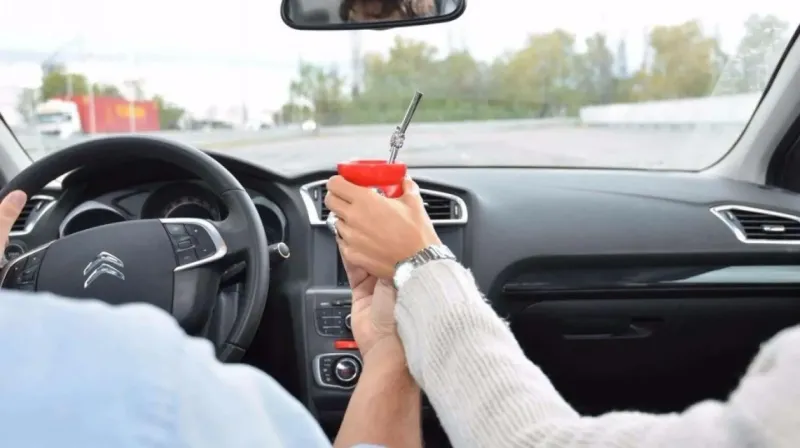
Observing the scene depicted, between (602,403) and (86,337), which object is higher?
(86,337)

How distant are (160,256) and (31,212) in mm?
533

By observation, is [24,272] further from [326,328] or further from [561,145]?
[561,145]

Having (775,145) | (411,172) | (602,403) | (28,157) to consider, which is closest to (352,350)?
(411,172)

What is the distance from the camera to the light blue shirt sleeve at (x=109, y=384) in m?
0.63

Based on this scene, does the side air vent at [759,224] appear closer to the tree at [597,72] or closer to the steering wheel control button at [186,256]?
the tree at [597,72]

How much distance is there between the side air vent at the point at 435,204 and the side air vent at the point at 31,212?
0.66 metres

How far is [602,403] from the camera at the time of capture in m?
2.94

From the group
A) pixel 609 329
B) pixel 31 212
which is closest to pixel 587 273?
pixel 609 329

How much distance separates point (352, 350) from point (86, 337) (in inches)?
74.2

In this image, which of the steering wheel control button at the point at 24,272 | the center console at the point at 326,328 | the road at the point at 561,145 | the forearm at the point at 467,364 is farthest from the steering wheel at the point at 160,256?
the road at the point at 561,145

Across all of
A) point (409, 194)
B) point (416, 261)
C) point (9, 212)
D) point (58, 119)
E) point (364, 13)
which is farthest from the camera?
point (58, 119)

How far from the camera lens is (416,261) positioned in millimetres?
1474

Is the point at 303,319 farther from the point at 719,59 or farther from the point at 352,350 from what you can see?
the point at 719,59

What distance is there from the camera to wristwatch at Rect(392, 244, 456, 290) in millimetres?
1458
